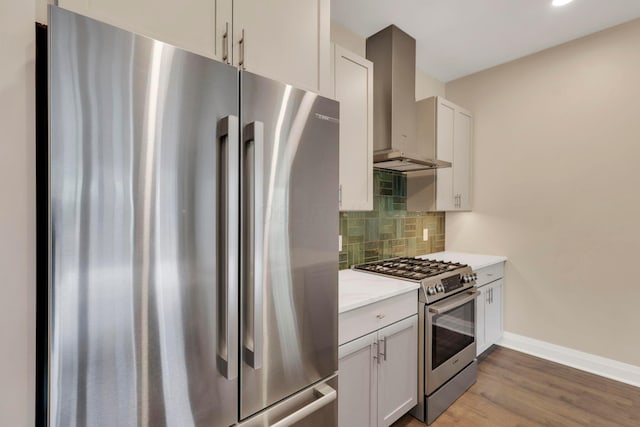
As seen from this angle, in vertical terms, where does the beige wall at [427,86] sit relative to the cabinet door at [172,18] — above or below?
above

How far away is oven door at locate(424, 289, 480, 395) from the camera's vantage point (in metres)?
1.93

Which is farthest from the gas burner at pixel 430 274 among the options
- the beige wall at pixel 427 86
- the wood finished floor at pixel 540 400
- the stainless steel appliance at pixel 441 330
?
the beige wall at pixel 427 86

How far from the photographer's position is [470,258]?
304cm

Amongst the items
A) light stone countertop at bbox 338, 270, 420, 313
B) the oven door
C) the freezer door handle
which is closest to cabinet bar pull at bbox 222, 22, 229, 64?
light stone countertop at bbox 338, 270, 420, 313

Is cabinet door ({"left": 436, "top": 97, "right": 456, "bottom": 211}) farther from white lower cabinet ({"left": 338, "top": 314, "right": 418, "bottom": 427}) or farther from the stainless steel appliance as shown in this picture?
white lower cabinet ({"left": 338, "top": 314, "right": 418, "bottom": 427})

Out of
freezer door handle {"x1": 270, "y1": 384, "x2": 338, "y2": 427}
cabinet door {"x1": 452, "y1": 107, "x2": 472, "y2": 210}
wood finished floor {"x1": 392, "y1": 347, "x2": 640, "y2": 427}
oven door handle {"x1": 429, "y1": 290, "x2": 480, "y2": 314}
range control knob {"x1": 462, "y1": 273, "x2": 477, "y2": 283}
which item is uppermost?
cabinet door {"x1": 452, "y1": 107, "x2": 472, "y2": 210}

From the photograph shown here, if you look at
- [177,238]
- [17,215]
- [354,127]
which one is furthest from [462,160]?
[17,215]

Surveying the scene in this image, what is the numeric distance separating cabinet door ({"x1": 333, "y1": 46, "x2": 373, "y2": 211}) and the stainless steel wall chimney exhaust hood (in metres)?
0.27

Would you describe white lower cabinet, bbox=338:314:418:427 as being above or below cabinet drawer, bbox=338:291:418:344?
below

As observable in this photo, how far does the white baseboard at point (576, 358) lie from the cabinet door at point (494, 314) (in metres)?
0.16

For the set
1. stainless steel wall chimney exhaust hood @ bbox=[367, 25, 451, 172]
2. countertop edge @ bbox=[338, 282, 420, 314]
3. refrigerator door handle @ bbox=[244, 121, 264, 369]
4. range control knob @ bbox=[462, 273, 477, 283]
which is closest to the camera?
refrigerator door handle @ bbox=[244, 121, 264, 369]

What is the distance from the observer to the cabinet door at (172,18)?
828 mm

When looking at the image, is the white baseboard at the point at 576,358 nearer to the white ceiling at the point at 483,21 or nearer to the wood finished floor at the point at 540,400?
the wood finished floor at the point at 540,400

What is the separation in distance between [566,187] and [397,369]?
2371 millimetres
